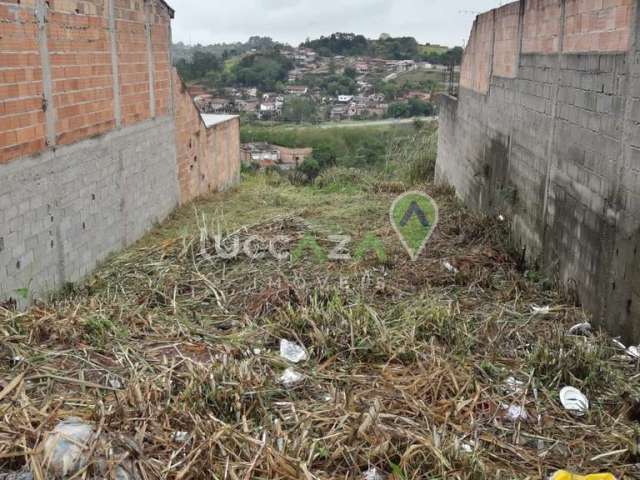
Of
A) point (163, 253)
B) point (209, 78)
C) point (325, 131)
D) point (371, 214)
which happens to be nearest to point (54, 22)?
point (163, 253)

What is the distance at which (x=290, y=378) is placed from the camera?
3.94 metres

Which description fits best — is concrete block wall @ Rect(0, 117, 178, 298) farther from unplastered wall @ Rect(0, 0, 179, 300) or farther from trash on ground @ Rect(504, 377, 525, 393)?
trash on ground @ Rect(504, 377, 525, 393)

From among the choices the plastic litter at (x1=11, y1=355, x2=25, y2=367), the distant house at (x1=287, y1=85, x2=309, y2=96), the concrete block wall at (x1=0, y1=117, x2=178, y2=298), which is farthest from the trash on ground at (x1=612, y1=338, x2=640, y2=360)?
the distant house at (x1=287, y1=85, x2=309, y2=96)

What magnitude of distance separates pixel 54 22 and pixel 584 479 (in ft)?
21.5

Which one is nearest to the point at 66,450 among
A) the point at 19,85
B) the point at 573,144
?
the point at 19,85

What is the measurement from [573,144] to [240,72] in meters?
52.4

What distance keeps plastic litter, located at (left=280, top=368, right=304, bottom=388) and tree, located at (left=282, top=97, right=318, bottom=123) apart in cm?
4305

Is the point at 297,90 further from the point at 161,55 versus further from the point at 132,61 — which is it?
the point at 132,61

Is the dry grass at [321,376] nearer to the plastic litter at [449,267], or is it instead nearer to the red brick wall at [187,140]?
the plastic litter at [449,267]

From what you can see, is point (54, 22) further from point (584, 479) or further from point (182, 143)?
point (584, 479)

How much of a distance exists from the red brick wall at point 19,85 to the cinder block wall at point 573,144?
502cm

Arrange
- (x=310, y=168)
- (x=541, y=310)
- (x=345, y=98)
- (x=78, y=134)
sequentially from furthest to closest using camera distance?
(x=345, y=98) → (x=310, y=168) → (x=78, y=134) → (x=541, y=310)

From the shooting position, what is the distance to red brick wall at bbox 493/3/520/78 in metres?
7.58

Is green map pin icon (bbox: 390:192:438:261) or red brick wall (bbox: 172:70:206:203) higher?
red brick wall (bbox: 172:70:206:203)
